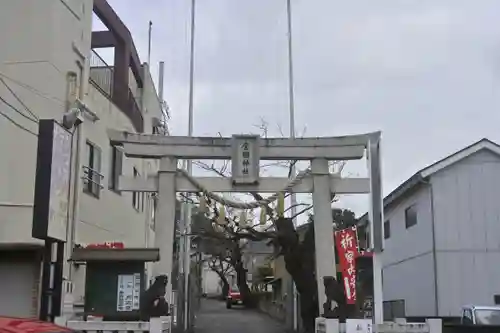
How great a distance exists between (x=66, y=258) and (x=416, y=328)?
8375mm

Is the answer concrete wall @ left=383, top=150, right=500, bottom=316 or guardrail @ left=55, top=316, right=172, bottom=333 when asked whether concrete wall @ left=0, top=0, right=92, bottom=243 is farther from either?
concrete wall @ left=383, top=150, right=500, bottom=316

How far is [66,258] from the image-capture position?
16516 millimetres

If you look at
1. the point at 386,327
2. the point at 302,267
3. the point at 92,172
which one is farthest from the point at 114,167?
the point at 386,327

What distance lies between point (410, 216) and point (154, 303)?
52.5 ft

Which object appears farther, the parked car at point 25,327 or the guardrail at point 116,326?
the guardrail at point 116,326

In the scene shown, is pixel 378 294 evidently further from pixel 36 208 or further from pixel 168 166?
pixel 36 208

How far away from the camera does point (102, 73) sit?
2228 centimetres

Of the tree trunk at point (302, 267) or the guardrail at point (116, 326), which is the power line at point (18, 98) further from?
the tree trunk at point (302, 267)

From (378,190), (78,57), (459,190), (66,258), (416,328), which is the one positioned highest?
(78,57)

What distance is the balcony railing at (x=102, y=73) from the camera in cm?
Answer: 2152

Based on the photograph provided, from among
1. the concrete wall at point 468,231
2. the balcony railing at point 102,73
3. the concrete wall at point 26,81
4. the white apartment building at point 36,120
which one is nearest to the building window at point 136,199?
the balcony railing at point 102,73

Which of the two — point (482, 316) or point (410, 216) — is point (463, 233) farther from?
point (482, 316)

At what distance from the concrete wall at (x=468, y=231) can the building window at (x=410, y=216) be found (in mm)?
2322

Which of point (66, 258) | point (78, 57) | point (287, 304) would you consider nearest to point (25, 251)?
point (66, 258)
